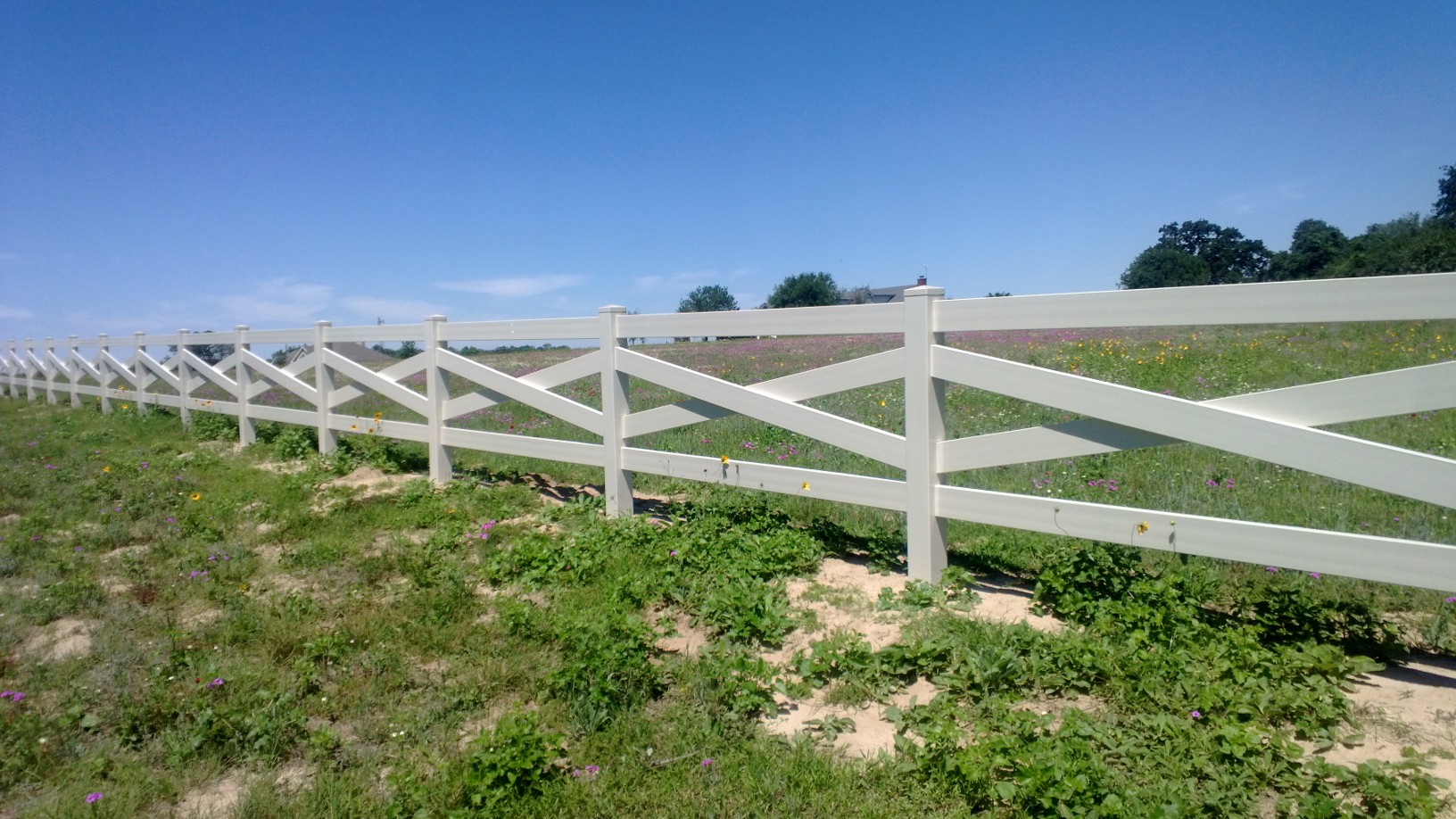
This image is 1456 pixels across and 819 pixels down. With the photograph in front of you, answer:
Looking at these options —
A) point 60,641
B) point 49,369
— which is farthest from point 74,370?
point 60,641

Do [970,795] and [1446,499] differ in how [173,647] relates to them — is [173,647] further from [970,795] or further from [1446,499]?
[1446,499]

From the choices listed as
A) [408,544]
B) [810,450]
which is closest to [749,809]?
[408,544]

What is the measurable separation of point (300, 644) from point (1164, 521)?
3.98m

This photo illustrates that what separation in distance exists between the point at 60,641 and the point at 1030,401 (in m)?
4.91

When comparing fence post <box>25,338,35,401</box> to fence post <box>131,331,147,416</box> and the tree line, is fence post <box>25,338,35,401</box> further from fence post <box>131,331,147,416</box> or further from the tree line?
the tree line

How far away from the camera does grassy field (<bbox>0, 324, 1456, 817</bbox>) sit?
2598 millimetres

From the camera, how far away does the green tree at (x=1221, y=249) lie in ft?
37.4

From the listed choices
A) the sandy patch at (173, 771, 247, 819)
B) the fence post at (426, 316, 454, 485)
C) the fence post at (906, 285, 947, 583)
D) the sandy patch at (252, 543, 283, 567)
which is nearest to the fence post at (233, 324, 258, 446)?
the fence post at (426, 316, 454, 485)

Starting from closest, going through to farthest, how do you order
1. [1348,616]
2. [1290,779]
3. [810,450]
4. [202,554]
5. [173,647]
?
[1290,779], [1348,616], [173,647], [202,554], [810,450]

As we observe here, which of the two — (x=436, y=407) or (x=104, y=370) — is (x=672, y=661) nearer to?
(x=436, y=407)

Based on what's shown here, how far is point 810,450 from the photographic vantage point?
721cm

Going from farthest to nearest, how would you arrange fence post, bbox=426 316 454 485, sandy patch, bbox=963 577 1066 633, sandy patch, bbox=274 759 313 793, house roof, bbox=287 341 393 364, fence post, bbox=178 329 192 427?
1. fence post, bbox=178 329 192 427
2. house roof, bbox=287 341 393 364
3. fence post, bbox=426 316 454 485
4. sandy patch, bbox=963 577 1066 633
5. sandy patch, bbox=274 759 313 793

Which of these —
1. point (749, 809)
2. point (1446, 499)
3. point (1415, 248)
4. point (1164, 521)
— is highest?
point (1415, 248)

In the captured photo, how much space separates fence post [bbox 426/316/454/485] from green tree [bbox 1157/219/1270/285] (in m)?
9.28
